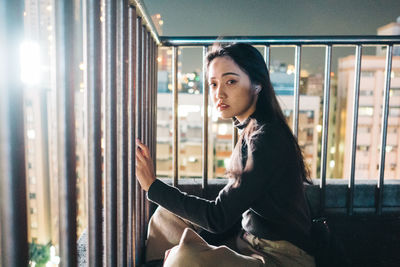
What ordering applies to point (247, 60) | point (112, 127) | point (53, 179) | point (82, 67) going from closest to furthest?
point (53, 179), point (82, 67), point (112, 127), point (247, 60)

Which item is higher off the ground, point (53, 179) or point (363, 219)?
point (53, 179)

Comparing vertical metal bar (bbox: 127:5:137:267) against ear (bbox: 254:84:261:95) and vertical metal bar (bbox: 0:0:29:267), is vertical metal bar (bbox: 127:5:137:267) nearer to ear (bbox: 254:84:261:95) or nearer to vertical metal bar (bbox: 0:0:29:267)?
ear (bbox: 254:84:261:95)

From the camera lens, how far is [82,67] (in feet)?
2.95

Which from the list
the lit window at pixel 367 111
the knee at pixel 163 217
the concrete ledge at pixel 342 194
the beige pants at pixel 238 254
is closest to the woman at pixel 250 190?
the beige pants at pixel 238 254

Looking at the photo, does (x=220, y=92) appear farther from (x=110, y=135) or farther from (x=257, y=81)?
(x=110, y=135)

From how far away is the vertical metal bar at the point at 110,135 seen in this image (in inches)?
41.2

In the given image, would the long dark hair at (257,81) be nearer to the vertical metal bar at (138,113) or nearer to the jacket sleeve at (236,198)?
the jacket sleeve at (236,198)

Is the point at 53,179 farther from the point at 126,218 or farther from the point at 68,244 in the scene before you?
the point at 126,218

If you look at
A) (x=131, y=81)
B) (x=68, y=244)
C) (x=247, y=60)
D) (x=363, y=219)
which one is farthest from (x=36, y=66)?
(x=363, y=219)

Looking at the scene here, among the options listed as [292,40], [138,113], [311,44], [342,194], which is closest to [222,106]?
[138,113]

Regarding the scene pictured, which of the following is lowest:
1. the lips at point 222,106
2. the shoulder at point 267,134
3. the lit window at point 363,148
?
the lit window at point 363,148

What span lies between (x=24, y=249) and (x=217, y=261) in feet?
2.54

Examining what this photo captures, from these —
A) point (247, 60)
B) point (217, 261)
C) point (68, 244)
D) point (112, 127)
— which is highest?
point (247, 60)

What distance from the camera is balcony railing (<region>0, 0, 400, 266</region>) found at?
55 centimetres
